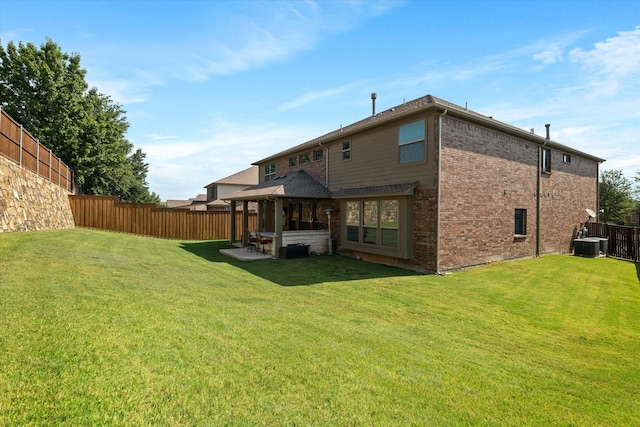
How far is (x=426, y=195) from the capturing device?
1031 cm

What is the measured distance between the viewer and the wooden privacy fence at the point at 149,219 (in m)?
18.2

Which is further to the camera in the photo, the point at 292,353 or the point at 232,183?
the point at 232,183

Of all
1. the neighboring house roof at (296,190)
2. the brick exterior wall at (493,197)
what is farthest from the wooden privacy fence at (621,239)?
the neighboring house roof at (296,190)

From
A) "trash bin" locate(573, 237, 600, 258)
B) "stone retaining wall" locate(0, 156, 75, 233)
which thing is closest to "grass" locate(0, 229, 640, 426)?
"stone retaining wall" locate(0, 156, 75, 233)

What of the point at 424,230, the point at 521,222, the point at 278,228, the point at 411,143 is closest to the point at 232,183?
the point at 278,228

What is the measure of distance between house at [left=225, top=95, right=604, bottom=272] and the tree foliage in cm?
1531

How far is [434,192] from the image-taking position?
10094 mm

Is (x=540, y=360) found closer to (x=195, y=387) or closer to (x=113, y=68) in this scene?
(x=195, y=387)

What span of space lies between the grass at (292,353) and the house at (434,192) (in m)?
3.34

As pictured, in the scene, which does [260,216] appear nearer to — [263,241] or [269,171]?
[263,241]

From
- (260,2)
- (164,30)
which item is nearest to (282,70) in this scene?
(260,2)

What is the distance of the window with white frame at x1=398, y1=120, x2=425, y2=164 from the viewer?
34.8 feet

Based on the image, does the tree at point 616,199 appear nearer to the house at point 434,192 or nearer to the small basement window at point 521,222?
the house at point 434,192

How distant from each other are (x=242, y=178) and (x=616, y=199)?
40101 millimetres
